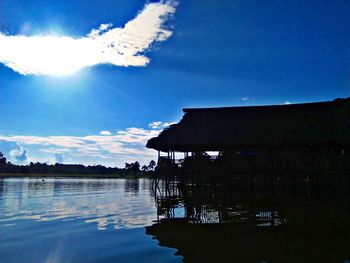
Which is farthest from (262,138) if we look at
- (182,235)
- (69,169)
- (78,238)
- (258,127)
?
(69,169)

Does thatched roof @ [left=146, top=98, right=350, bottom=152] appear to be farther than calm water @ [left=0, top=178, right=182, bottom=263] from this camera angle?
Yes

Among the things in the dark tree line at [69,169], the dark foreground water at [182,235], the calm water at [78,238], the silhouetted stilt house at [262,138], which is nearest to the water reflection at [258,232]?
the dark foreground water at [182,235]

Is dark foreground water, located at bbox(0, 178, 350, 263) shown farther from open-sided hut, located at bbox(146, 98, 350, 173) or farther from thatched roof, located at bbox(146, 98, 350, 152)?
thatched roof, located at bbox(146, 98, 350, 152)

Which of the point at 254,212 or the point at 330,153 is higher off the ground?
the point at 330,153

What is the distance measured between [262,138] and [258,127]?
1.88 metres

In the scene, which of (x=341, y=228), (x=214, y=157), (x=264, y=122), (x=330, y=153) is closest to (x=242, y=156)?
(x=214, y=157)

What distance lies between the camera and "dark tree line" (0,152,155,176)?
103 meters

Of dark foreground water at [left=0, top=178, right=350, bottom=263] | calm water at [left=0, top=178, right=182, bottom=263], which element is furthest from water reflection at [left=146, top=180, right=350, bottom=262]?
calm water at [left=0, top=178, right=182, bottom=263]

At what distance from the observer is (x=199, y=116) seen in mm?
25094

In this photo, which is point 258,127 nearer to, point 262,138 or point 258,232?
point 262,138

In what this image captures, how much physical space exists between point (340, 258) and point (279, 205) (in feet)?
28.7

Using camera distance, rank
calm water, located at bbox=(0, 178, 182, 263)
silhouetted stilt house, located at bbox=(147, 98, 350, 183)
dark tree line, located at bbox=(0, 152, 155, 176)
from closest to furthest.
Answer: calm water, located at bbox=(0, 178, 182, 263) < silhouetted stilt house, located at bbox=(147, 98, 350, 183) < dark tree line, located at bbox=(0, 152, 155, 176)

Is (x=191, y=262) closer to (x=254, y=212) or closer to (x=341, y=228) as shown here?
(x=341, y=228)

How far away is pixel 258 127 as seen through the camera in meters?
22.4
